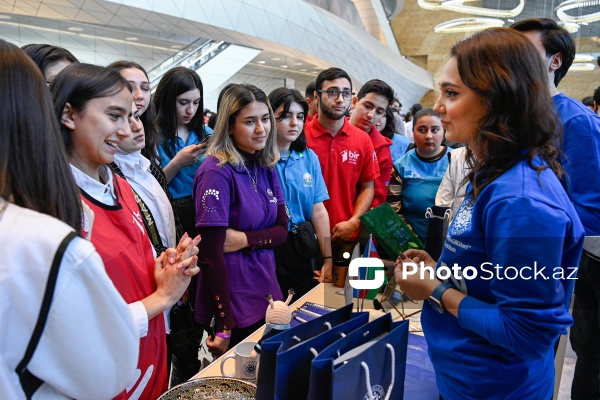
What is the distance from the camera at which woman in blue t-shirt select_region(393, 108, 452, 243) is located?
2648 mm

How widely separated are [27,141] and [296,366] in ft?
2.22

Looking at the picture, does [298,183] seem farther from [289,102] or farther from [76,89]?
[76,89]

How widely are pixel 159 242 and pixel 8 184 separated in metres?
0.96

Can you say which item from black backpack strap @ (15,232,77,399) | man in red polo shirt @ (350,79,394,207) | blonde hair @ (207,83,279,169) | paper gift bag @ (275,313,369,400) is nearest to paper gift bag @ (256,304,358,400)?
paper gift bag @ (275,313,369,400)

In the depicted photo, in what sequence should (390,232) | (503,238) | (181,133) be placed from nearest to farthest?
(503,238), (390,232), (181,133)

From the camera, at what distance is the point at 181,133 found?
106 inches

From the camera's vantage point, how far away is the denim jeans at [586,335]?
2.04 metres

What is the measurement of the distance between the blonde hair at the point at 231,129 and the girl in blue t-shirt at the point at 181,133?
38 centimetres

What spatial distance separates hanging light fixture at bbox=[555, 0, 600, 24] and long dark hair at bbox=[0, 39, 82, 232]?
12253mm

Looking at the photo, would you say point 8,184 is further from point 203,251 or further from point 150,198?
point 203,251

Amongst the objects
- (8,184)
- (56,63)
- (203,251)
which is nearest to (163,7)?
(56,63)

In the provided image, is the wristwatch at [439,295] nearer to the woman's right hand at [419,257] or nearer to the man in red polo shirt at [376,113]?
the woman's right hand at [419,257]

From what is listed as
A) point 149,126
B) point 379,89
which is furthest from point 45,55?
point 379,89

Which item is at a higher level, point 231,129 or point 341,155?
point 231,129
